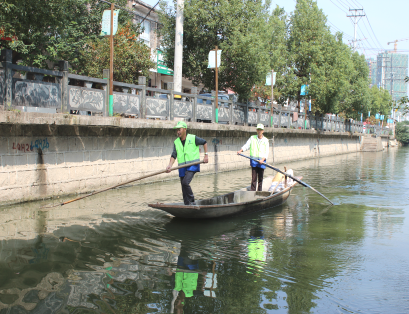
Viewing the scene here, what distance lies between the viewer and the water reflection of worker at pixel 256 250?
520 centimetres

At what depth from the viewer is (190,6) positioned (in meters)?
15.9

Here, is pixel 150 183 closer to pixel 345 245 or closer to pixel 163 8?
pixel 345 245

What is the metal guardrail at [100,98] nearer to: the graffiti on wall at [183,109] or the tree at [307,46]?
the graffiti on wall at [183,109]

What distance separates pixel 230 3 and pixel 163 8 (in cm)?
303

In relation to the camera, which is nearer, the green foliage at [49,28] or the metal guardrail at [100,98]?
the green foliage at [49,28]

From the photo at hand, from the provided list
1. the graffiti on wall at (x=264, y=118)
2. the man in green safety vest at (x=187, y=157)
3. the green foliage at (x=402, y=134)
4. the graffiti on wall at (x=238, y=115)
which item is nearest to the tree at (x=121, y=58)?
the graffiti on wall at (x=238, y=115)

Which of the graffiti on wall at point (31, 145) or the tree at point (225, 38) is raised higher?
the tree at point (225, 38)

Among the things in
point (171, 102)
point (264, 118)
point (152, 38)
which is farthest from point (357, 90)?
point (171, 102)

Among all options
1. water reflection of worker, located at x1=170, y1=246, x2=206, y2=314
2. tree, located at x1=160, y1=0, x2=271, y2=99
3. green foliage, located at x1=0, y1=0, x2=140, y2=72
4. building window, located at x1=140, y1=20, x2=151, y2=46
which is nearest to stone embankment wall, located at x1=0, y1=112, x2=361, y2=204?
green foliage, located at x1=0, y1=0, x2=140, y2=72

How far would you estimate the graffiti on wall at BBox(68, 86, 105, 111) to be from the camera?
938 cm

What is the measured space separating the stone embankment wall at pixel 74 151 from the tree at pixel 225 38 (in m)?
3.25

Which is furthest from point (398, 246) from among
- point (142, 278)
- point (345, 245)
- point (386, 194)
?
point (386, 194)

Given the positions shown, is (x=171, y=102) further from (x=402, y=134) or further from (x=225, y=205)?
(x=402, y=134)

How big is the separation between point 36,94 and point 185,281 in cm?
594
